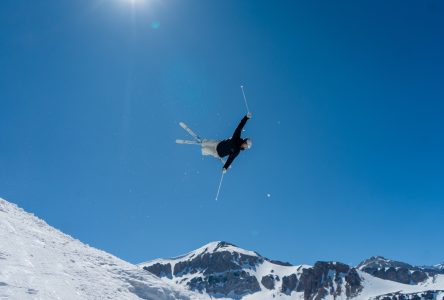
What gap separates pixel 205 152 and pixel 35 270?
9.53 metres

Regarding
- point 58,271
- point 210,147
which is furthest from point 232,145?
point 58,271

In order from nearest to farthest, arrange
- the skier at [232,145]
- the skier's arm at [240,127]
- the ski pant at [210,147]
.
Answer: the skier's arm at [240,127] < the skier at [232,145] < the ski pant at [210,147]

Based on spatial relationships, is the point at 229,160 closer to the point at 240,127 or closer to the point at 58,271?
the point at 240,127

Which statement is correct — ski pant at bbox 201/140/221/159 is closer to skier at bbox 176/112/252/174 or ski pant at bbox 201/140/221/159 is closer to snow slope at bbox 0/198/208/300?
skier at bbox 176/112/252/174

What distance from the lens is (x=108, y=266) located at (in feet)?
65.1

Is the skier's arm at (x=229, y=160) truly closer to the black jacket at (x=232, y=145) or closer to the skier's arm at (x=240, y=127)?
the black jacket at (x=232, y=145)

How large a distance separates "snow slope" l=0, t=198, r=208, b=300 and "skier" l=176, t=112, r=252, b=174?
6447mm

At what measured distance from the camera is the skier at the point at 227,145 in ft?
66.3

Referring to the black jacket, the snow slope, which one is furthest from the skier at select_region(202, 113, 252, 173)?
the snow slope

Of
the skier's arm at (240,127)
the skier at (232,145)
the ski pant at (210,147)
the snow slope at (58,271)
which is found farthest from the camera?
the ski pant at (210,147)

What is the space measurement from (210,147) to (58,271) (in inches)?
344

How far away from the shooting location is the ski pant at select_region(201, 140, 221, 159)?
2091cm

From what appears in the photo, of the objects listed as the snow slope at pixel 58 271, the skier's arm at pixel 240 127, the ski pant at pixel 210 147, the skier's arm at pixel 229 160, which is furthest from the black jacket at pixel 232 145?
the snow slope at pixel 58 271

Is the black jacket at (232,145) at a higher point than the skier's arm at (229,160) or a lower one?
higher
